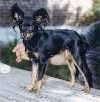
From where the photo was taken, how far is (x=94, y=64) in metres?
9.95

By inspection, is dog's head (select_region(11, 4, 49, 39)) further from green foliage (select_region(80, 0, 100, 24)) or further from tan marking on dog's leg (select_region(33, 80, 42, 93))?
green foliage (select_region(80, 0, 100, 24))

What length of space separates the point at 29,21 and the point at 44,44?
0.38 metres

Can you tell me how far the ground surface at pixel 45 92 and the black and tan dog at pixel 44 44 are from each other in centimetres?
16

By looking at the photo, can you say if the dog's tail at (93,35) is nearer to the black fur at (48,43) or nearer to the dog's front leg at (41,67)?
the black fur at (48,43)

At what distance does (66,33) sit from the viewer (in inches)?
296

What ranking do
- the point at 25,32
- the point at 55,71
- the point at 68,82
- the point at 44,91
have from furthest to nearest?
the point at 55,71
the point at 68,82
the point at 44,91
the point at 25,32

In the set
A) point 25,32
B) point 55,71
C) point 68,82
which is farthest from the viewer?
point 55,71

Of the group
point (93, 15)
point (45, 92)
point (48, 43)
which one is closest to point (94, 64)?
point (93, 15)

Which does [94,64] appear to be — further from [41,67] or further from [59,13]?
[41,67]

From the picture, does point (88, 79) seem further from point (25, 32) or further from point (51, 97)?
point (25, 32)

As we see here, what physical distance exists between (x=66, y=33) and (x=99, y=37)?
3.47 m

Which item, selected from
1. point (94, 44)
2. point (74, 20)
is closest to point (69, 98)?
point (94, 44)

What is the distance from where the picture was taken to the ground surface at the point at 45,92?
7.31 meters

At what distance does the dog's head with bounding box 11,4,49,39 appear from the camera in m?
7.23
